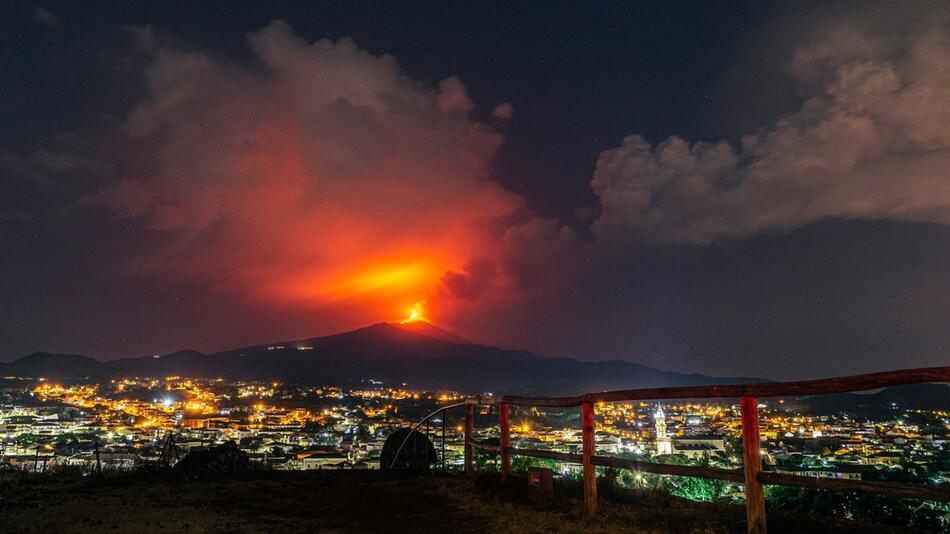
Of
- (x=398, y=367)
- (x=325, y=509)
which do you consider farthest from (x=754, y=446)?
(x=398, y=367)

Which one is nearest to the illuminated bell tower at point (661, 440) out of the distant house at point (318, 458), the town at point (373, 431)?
the town at point (373, 431)

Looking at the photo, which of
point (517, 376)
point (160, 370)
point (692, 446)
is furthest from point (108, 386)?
point (517, 376)

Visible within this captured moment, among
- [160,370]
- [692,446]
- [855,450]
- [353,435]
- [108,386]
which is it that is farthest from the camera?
[160,370]

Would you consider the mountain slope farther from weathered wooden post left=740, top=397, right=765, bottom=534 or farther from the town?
weathered wooden post left=740, top=397, right=765, bottom=534

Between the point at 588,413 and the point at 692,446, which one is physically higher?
the point at 588,413

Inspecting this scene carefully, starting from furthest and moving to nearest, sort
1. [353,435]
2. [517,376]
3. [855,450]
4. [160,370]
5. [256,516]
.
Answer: [517,376] → [160,370] → [353,435] → [855,450] → [256,516]

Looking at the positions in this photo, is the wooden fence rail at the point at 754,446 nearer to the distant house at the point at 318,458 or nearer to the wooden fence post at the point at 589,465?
the wooden fence post at the point at 589,465

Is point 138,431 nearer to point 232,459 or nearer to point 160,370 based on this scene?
point 232,459
